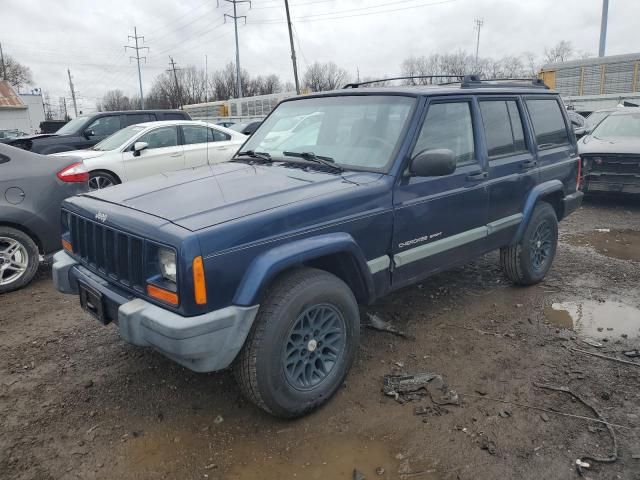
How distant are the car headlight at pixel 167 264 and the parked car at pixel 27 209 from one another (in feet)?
10.9

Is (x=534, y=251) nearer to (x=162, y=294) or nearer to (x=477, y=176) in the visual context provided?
(x=477, y=176)

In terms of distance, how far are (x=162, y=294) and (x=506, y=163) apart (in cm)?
312

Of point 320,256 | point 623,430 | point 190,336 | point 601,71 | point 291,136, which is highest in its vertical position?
point 601,71

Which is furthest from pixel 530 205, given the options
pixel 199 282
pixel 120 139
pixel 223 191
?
pixel 120 139

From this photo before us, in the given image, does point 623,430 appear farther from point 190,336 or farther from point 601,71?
point 601,71

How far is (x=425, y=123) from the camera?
3646mm

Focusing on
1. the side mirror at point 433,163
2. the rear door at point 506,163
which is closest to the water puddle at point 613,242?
the rear door at point 506,163

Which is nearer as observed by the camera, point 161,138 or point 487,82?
point 487,82

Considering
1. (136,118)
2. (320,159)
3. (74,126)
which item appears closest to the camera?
(320,159)

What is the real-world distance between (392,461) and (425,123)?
2289 millimetres

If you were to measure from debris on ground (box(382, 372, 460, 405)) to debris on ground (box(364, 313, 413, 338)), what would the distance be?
60cm

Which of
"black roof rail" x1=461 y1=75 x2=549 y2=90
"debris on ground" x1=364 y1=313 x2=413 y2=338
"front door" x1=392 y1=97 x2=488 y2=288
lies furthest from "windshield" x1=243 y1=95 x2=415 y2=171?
"debris on ground" x1=364 y1=313 x2=413 y2=338

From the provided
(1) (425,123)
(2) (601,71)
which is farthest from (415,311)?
(2) (601,71)

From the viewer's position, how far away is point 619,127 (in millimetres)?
9453
